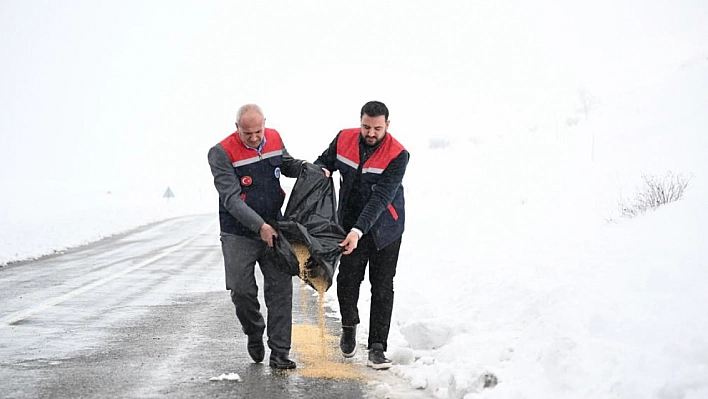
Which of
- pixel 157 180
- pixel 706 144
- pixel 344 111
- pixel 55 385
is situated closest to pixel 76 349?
pixel 55 385

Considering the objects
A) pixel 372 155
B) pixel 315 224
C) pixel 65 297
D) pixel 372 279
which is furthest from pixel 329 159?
pixel 65 297

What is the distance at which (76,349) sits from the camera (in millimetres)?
6266

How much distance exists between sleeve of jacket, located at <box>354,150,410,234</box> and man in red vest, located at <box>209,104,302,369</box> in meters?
0.67

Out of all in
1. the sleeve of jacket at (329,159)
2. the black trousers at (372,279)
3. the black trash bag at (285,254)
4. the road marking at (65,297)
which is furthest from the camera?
the road marking at (65,297)

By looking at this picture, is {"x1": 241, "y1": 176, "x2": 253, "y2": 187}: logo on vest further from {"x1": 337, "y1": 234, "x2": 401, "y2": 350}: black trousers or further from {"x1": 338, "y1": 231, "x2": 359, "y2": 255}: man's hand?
{"x1": 337, "y1": 234, "x2": 401, "y2": 350}: black trousers

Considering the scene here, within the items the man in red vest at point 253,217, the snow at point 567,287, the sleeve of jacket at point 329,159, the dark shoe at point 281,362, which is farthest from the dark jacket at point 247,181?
the snow at point 567,287

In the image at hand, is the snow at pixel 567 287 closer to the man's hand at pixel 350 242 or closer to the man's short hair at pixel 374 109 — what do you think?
the man's hand at pixel 350 242

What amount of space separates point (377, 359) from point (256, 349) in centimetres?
97

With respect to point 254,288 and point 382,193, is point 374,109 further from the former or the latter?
point 254,288

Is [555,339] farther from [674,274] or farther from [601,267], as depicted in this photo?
[601,267]

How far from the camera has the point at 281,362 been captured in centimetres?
573

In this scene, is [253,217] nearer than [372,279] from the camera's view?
Yes

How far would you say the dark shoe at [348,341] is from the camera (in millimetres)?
6137

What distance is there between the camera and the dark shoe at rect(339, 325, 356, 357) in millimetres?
6137
